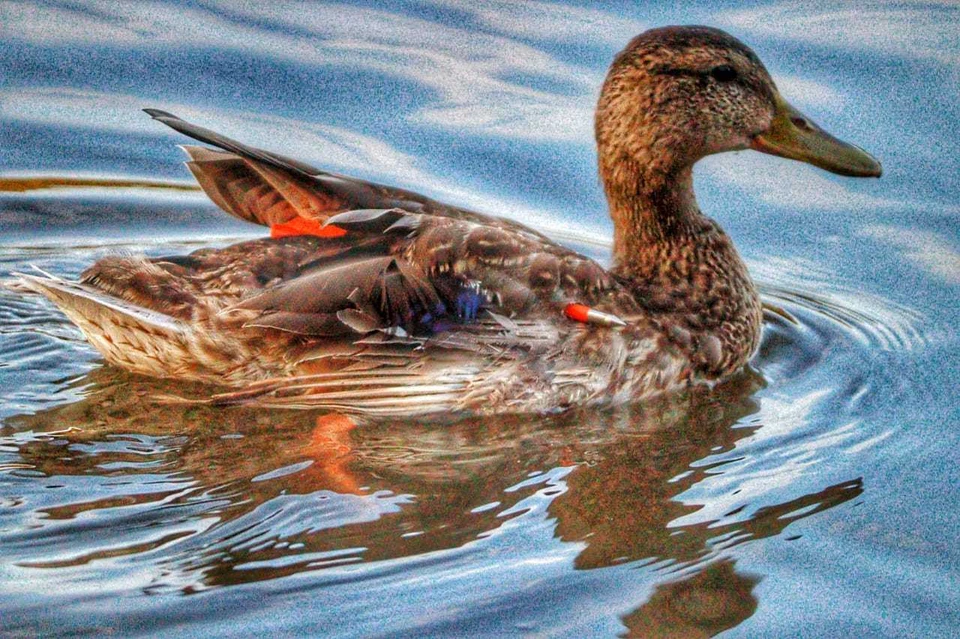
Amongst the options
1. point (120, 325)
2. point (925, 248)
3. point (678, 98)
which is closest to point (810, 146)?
point (678, 98)

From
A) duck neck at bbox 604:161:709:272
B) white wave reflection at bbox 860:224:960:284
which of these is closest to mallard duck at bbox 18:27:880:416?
duck neck at bbox 604:161:709:272

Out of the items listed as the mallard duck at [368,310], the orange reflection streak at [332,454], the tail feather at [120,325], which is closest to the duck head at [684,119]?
the mallard duck at [368,310]

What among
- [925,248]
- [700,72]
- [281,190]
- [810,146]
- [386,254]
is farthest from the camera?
[925,248]

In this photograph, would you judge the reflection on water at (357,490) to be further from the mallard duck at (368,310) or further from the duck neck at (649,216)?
the duck neck at (649,216)

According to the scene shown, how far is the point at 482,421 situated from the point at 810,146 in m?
2.02

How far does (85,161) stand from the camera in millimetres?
8469

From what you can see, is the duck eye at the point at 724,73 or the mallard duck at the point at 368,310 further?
the duck eye at the point at 724,73

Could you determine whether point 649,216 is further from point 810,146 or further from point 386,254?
point 386,254

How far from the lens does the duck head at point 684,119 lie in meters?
6.46

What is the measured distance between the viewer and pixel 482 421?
19.4 feet

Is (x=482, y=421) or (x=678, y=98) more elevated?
(x=678, y=98)

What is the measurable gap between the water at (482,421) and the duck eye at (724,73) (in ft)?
4.33

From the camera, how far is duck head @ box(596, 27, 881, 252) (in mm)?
6457

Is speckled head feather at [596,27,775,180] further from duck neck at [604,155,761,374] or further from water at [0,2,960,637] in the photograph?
water at [0,2,960,637]
